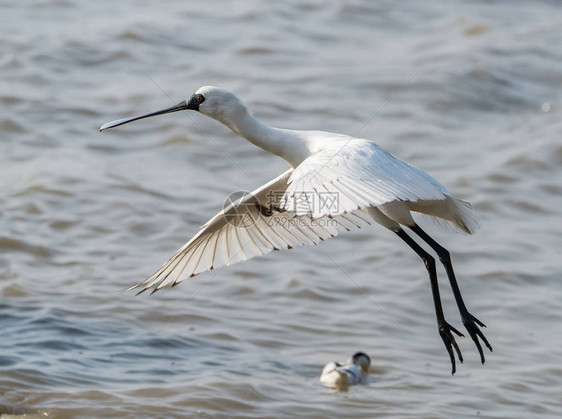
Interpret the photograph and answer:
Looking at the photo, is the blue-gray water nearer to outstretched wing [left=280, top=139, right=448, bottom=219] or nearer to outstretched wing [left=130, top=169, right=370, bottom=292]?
outstretched wing [left=130, top=169, right=370, bottom=292]

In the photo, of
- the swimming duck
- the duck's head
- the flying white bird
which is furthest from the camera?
the duck's head

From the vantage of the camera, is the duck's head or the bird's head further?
the duck's head

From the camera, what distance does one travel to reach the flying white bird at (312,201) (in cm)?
564

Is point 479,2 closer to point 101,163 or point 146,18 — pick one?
point 146,18

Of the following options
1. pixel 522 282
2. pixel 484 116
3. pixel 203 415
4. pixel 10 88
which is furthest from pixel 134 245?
pixel 484 116

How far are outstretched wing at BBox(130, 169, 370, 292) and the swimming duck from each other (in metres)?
1.62

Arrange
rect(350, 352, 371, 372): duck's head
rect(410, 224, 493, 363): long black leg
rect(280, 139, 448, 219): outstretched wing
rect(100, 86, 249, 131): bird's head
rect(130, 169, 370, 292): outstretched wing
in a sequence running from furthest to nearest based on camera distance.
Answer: rect(350, 352, 371, 372): duck's head, rect(130, 169, 370, 292): outstretched wing, rect(410, 224, 493, 363): long black leg, rect(100, 86, 249, 131): bird's head, rect(280, 139, 448, 219): outstretched wing

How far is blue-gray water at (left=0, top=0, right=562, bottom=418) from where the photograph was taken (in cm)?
881

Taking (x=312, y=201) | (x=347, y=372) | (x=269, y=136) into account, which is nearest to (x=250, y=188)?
(x=347, y=372)

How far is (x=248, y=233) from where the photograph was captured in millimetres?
7773
